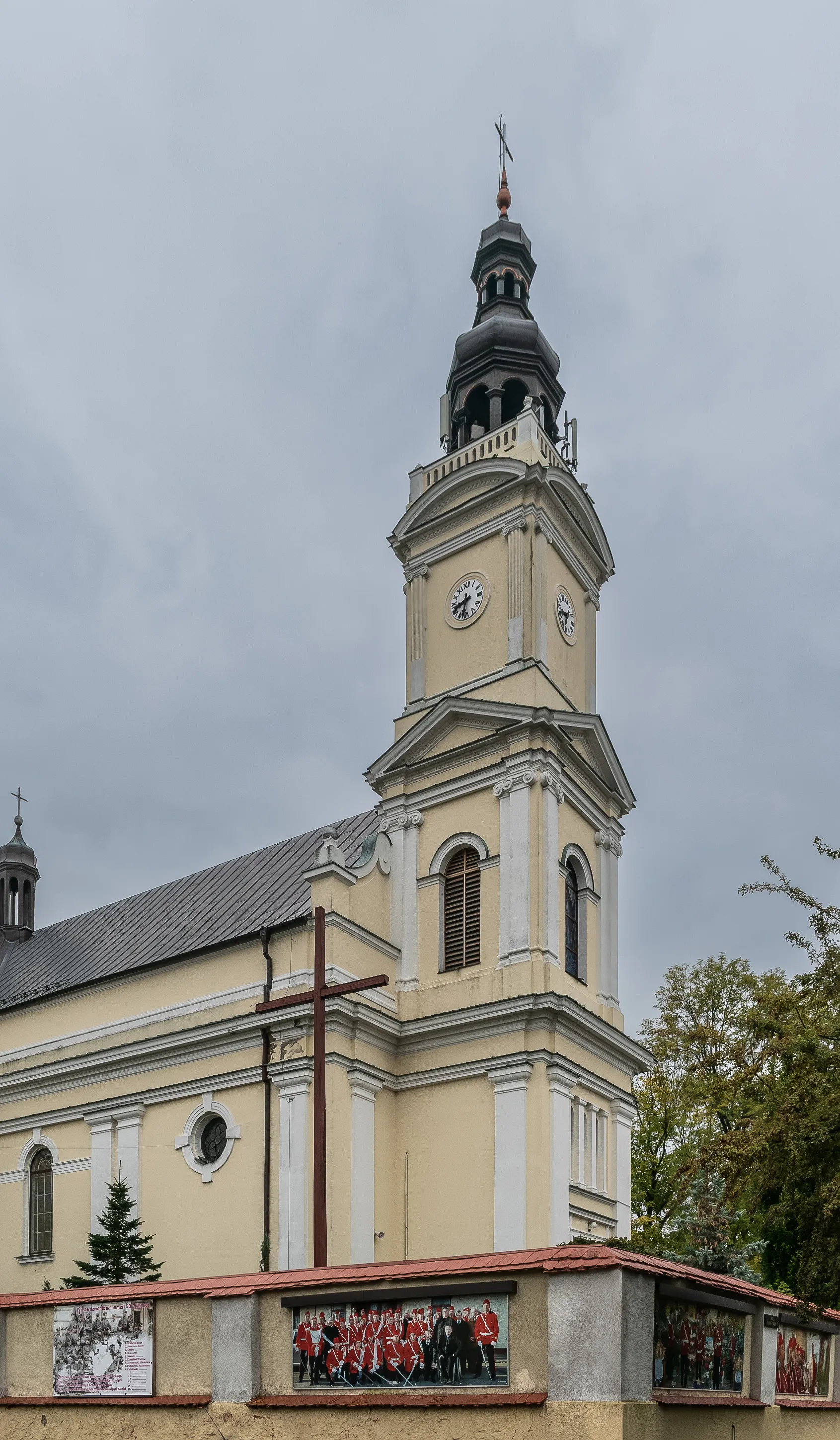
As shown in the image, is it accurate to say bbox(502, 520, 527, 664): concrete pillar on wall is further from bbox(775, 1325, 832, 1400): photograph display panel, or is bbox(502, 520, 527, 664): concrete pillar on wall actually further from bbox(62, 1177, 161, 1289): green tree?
bbox(775, 1325, 832, 1400): photograph display panel

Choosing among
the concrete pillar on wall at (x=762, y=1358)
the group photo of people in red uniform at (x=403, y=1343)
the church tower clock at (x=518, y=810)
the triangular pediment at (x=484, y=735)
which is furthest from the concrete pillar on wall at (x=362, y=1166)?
the group photo of people in red uniform at (x=403, y=1343)

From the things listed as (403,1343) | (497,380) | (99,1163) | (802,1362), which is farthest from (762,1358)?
(497,380)

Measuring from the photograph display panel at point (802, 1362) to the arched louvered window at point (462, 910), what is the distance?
1171 centimetres

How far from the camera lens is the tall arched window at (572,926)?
1049 inches

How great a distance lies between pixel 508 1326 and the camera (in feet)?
31.9

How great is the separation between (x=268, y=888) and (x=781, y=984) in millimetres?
11919

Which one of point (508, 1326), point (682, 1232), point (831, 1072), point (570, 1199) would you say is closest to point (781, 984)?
point (682, 1232)

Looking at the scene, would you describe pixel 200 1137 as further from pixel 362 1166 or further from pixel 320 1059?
pixel 320 1059

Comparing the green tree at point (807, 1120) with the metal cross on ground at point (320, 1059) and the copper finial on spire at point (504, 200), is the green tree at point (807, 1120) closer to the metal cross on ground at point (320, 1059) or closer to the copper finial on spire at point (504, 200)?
the metal cross on ground at point (320, 1059)

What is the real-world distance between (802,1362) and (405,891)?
556 inches

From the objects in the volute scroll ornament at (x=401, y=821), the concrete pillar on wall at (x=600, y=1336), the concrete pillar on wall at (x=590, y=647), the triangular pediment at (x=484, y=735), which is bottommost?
the concrete pillar on wall at (x=600, y=1336)

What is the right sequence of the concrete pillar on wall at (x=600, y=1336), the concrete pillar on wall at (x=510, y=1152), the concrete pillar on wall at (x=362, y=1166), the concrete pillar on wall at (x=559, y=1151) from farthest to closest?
the concrete pillar on wall at (x=362, y=1166)
the concrete pillar on wall at (x=559, y=1151)
the concrete pillar on wall at (x=510, y=1152)
the concrete pillar on wall at (x=600, y=1336)

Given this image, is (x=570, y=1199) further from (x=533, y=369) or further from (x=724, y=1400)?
(x=533, y=369)

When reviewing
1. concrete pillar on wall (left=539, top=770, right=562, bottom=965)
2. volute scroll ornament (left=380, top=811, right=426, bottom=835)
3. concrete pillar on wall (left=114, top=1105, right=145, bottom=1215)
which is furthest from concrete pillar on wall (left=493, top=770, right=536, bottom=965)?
concrete pillar on wall (left=114, top=1105, right=145, bottom=1215)
